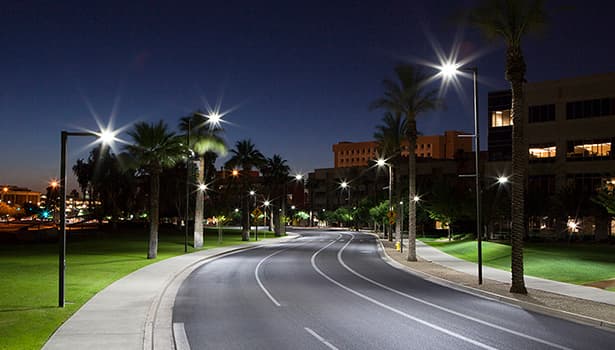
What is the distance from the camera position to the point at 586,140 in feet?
223

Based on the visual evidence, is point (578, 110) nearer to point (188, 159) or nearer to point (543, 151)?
point (543, 151)

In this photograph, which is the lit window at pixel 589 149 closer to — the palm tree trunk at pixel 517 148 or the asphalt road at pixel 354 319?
the asphalt road at pixel 354 319

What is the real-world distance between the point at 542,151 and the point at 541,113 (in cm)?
462

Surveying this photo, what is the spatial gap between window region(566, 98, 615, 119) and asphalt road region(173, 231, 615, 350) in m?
53.1

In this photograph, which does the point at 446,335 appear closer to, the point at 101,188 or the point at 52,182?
the point at 101,188

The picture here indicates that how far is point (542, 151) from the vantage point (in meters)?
71.5

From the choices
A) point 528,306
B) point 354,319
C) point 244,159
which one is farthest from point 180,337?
point 244,159

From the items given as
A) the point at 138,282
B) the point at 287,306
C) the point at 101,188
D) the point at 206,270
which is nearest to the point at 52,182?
the point at 101,188

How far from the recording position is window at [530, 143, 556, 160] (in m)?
70.7

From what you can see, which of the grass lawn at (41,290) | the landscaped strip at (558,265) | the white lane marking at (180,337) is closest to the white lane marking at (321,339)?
the white lane marking at (180,337)

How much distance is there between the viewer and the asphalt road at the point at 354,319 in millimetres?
11867

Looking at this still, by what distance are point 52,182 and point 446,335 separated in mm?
86102

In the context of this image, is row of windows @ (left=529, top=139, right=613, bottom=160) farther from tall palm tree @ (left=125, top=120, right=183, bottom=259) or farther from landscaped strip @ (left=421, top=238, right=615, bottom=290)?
tall palm tree @ (left=125, top=120, right=183, bottom=259)

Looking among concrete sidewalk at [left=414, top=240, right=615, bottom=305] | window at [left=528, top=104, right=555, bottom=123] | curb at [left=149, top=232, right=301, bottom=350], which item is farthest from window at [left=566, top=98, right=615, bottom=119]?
curb at [left=149, top=232, right=301, bottom=350]
